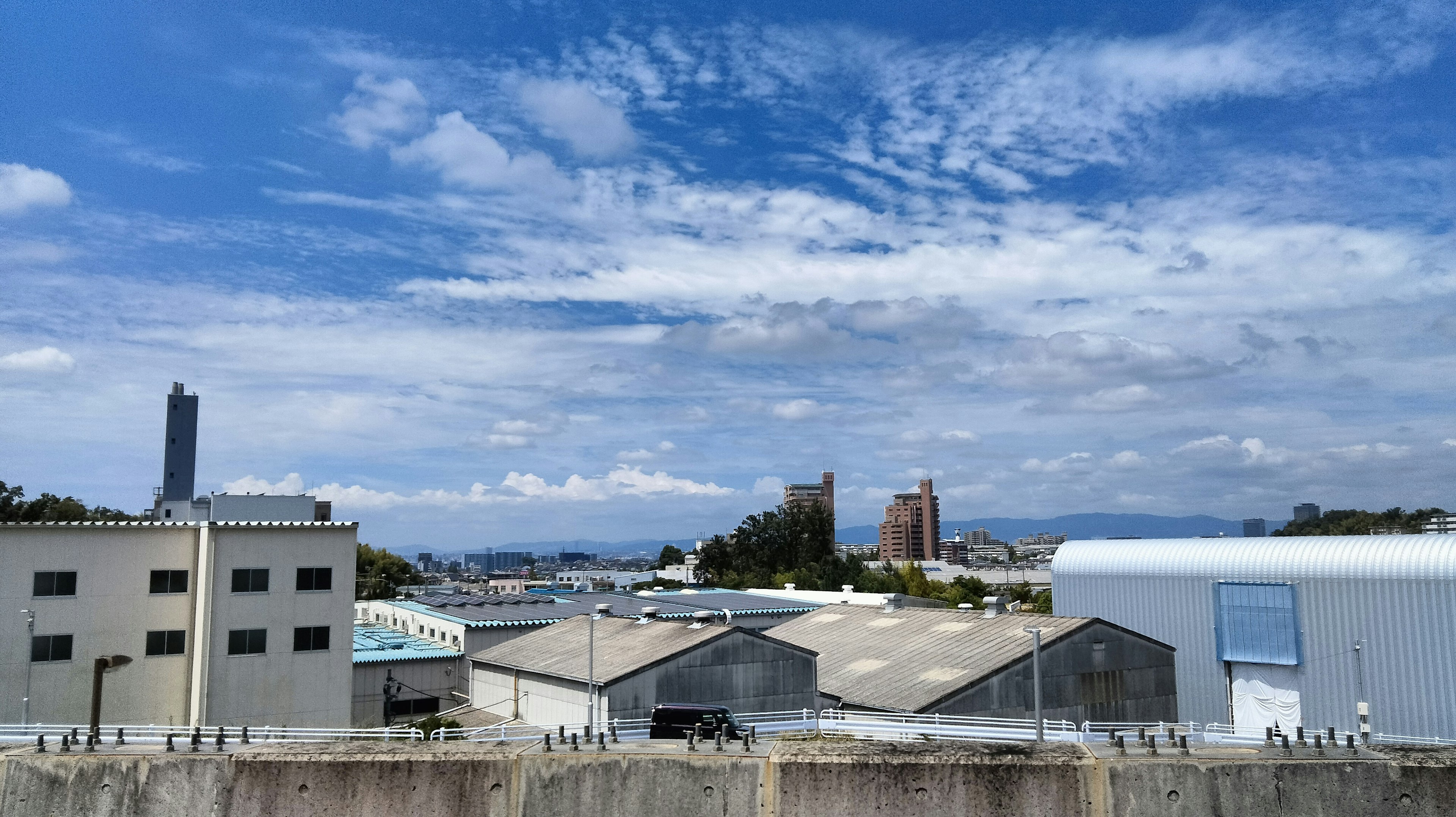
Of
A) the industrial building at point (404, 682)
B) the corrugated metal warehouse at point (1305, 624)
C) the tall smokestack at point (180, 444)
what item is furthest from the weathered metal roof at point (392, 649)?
the tall smokestack at point (180, 444)

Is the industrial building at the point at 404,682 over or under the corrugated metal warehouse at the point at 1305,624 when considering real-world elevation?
under

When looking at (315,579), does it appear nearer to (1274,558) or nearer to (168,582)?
(168,582)

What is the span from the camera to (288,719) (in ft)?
138

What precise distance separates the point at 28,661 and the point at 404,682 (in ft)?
66.8

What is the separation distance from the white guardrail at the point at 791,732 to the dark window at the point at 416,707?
14.7m

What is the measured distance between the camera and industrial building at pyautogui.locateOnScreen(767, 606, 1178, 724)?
38438 millimetres

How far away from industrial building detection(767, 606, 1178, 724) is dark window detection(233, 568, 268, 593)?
86.2ft

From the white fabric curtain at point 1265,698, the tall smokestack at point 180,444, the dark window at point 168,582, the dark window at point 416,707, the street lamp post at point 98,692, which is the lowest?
the dark window at point 416,707

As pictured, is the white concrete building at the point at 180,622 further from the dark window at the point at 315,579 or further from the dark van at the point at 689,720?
the dark van at the point at 689,720

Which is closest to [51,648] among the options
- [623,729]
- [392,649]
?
[392,649]

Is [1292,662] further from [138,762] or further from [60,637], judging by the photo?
[60,637]

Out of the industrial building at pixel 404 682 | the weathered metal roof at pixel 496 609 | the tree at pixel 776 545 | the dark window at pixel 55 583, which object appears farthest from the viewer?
the tree at pixel 776 545

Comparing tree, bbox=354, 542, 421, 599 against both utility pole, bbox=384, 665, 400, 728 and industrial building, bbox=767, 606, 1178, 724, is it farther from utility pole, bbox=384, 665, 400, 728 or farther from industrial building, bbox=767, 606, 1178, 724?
industrial building, bbox=767, 606, 1178, 724

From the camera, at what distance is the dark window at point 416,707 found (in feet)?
181
